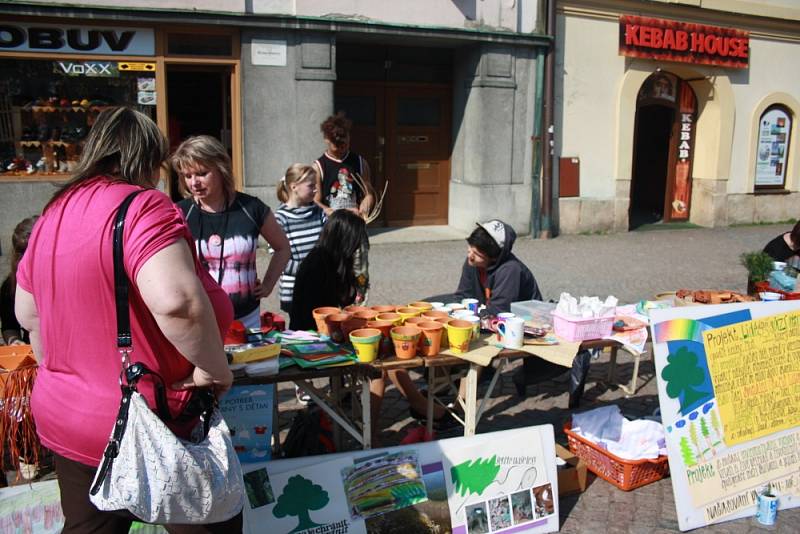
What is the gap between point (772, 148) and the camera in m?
13.5

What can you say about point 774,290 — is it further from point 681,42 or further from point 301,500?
point 681,42

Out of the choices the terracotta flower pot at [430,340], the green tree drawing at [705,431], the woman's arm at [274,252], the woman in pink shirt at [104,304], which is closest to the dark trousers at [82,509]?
the woman in pink shirt at [104,304]

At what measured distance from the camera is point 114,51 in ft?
29.5

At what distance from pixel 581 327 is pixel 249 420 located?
5.50 feet

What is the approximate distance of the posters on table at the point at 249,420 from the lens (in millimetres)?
3279

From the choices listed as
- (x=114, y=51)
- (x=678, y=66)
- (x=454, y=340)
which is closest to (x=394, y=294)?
(x=454, y=340)

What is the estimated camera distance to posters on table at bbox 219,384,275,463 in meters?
3.28

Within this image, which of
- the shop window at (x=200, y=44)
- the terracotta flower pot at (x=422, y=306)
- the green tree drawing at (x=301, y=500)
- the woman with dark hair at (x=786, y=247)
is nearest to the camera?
the green tree drawing at (x=301, y=500)

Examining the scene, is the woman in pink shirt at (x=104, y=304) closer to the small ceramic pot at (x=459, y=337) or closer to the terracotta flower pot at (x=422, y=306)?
the small ceramic pot at (x=459, y=337)

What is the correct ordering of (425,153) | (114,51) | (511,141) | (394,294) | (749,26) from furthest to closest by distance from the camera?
(749,26) → (425,153) → (511,141) → (114,51) → (394,294)

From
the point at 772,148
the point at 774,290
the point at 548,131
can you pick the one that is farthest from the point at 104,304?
the point at 772,148

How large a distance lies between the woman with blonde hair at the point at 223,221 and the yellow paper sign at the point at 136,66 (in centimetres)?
608

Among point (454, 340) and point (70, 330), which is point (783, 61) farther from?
point (70, 330)

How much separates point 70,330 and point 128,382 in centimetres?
20
